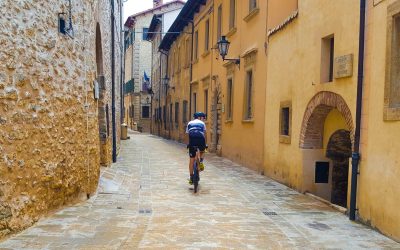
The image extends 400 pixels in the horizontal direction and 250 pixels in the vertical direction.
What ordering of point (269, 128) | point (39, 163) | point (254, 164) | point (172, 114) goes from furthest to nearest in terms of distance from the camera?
1. point (172, 114)
2. point (254, 164)
3. point (269, 128)
4. point (39, 163)

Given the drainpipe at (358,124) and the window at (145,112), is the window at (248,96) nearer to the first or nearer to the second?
the drainpipe at (358,124)

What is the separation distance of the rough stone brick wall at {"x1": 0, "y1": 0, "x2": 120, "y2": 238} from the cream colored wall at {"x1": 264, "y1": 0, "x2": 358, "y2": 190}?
13.4 ft

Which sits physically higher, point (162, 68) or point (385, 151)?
point (162, 68)

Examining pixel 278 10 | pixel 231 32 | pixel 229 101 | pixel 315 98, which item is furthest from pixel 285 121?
pixel 231 32

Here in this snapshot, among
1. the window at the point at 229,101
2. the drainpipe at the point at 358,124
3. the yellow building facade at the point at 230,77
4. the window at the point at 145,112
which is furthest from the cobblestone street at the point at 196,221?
the window at the point at 145,112

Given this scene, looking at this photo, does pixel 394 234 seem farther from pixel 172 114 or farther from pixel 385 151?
pixel 172 114

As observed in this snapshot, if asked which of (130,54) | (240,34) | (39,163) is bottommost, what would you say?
(39,163)

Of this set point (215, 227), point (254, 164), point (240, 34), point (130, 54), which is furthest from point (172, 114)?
point (215, 227)

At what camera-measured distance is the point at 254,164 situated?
40.7ft

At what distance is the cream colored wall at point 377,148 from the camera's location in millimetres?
5570

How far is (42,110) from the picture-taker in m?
6.04

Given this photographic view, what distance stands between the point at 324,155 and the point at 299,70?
1794 millimetres

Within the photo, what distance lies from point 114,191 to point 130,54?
39.5m

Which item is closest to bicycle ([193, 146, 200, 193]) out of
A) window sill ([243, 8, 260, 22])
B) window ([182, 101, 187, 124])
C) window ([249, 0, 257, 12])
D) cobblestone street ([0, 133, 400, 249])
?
cobblestone street ([0, 133, 400, 249])
